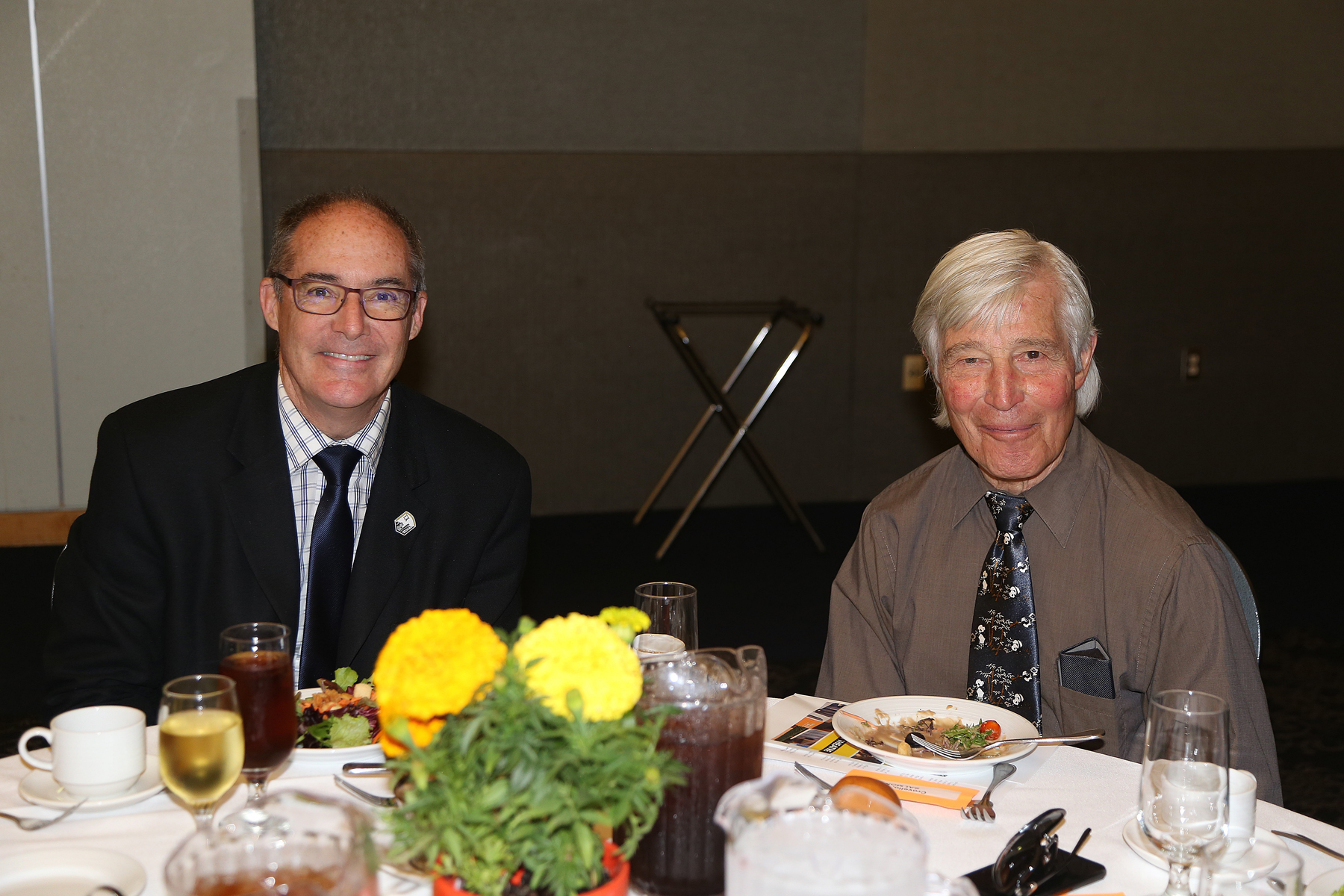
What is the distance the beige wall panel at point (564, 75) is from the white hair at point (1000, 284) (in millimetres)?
3946

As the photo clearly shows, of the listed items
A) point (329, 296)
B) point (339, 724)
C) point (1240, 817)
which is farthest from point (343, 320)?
point (1240, 817)

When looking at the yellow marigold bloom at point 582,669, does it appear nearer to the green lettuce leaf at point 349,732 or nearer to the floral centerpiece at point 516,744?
the floral centerpiece at point 516,744

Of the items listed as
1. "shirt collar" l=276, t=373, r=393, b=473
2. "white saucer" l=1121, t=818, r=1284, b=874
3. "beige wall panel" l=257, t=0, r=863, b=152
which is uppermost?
"beige wall panel" l=257, t=0, r=863, b=152

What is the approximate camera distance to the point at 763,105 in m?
5.95

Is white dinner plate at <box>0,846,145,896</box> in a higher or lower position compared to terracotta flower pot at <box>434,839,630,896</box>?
lower

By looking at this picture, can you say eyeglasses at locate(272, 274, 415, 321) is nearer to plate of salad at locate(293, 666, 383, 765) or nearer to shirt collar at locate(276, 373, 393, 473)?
shirt collar at locate(276, 373, 393, 473)

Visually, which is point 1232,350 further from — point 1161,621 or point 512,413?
point 1161,621

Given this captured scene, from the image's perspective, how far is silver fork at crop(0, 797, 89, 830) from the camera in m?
1.35

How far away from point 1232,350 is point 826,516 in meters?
2.58

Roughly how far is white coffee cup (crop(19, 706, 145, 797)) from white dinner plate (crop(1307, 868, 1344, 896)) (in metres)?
1.25

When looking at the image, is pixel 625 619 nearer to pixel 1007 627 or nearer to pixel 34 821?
pixel 34 821

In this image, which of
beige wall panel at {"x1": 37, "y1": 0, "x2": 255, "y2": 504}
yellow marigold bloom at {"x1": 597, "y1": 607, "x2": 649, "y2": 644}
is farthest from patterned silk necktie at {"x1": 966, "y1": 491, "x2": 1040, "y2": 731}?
beige wall panel at {"x1": 37, "y1": 0, "x2": 255, "y2": 504}

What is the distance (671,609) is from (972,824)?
1.50 ft

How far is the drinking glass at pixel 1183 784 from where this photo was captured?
1211 mm
